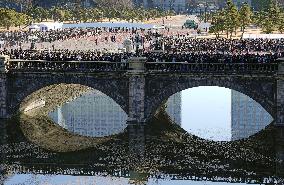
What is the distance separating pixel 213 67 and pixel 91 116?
25573 mm

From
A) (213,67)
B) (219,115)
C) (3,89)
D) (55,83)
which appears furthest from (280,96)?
(3,89)

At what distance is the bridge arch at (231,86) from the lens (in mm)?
62125

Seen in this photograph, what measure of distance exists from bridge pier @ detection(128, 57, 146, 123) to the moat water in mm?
968

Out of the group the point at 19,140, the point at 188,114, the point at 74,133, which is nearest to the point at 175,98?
the point at 188,114

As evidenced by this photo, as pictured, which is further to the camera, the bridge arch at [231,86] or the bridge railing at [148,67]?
the bridge arch at [231,86]

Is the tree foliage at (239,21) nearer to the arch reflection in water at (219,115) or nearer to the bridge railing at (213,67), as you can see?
the arch reflection in water at (219,115)

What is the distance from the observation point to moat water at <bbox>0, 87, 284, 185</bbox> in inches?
2003

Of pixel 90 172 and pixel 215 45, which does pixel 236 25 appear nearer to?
pixel 215 45

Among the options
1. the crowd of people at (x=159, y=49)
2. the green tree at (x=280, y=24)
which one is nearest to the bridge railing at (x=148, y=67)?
the crowd of people at (x=159, y=49)

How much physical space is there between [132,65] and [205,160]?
13305 millimetres

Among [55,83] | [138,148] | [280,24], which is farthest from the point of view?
[280,24]

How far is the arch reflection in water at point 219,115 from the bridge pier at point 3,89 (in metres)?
19.4

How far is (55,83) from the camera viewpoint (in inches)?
2635

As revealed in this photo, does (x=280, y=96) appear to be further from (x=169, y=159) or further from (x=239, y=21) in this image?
(x=239, y=21)
